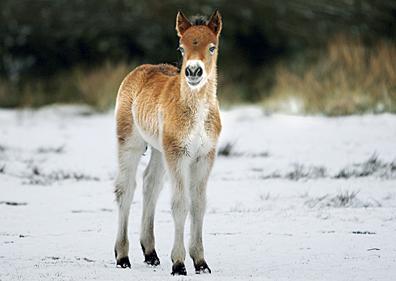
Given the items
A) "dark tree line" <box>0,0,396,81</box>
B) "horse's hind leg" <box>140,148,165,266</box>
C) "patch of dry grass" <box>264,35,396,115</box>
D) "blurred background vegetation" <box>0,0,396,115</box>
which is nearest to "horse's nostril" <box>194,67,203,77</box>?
"horse's hind leg" <box>140,148,165,266</box>

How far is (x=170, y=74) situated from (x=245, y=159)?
493cm

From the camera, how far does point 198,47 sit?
6379 millimetres

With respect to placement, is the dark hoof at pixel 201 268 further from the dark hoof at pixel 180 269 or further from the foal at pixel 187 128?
the dark hoof at pixel 180 269

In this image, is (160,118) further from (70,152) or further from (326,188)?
(70,152)

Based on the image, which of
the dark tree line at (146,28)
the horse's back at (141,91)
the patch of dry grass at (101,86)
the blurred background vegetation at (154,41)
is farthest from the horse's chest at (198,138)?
the dark tree line at (146,28)

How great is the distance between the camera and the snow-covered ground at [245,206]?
683 cm

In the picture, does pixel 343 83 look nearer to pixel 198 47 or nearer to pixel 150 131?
pixel 150 131

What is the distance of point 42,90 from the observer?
2059 cm

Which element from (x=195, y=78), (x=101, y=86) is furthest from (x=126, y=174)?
(x=101, y=86)

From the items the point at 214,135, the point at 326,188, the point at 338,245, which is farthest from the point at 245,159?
the point at 214,135

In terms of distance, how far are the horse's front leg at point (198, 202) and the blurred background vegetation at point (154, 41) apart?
12.1 m

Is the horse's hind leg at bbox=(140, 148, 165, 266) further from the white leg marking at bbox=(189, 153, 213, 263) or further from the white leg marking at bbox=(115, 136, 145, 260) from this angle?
the white leg marking at bbox=(189, 153, 213, 263)

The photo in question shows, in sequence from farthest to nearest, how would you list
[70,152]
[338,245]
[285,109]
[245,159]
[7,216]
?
1. [285,109]
2. [70,152]
3. [245,159]
4. [7,216]
5. [338,245]

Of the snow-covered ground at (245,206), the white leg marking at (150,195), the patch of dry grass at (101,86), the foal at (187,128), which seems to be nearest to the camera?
the foal at (187,128)
